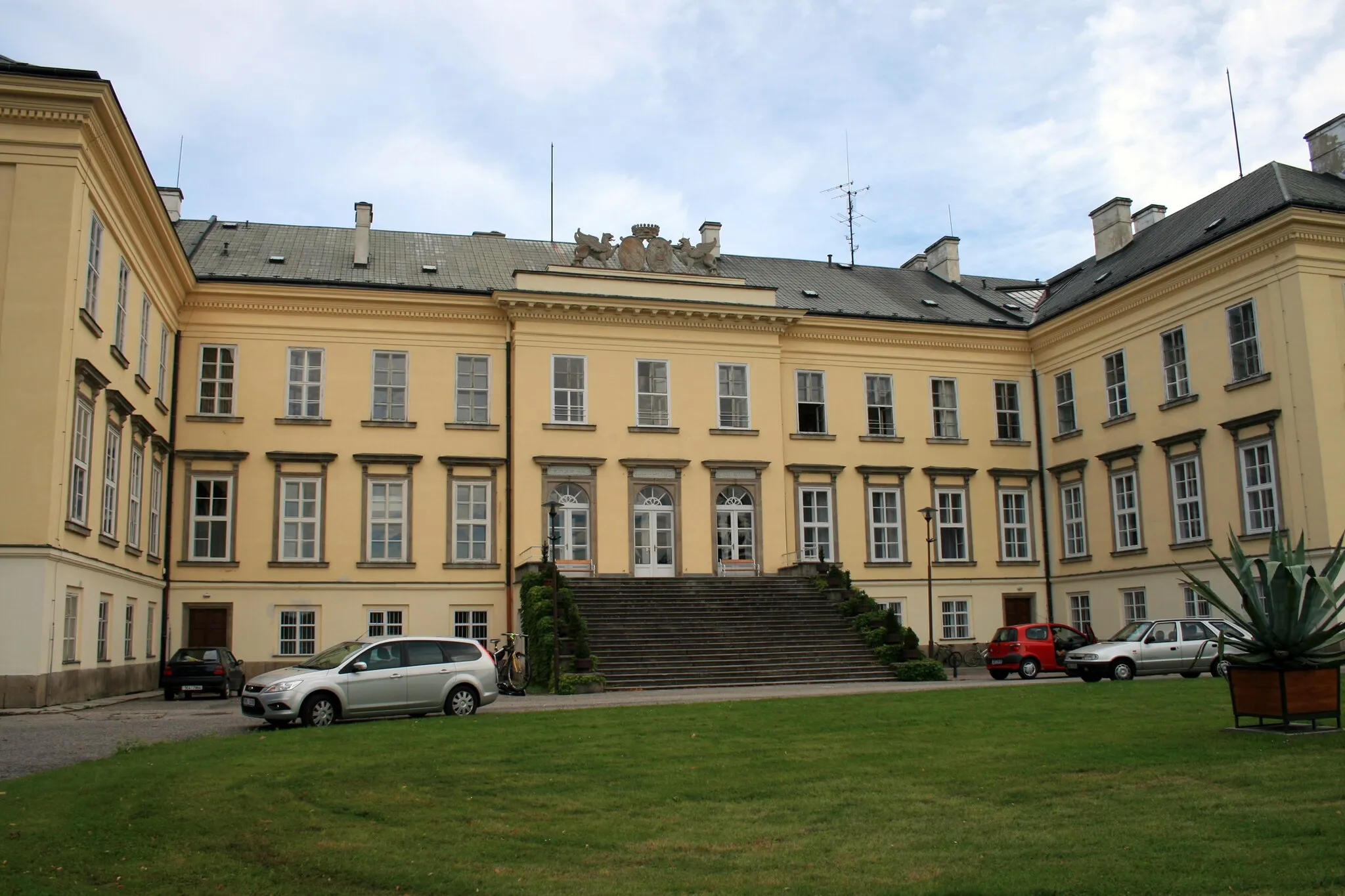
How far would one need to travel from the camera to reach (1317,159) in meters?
33.6

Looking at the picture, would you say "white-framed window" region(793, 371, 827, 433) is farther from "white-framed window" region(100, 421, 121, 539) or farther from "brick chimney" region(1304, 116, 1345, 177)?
"white-framed window" region(100, 421, 121, 539)

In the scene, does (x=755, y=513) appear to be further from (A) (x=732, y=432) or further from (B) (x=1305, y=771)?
(B) (x=1305, y=771)

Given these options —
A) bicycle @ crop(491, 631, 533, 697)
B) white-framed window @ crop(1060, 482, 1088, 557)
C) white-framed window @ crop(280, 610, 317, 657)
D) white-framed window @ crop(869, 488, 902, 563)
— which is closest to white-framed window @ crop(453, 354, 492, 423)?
bicycle @ crop(491, 631, 533, 697)

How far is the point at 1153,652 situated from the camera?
85.3 feet

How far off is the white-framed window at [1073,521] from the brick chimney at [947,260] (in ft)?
33.6

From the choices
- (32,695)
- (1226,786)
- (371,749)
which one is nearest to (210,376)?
(32,695)

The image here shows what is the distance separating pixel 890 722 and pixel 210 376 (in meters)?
23.9

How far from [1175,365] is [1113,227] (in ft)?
29.3

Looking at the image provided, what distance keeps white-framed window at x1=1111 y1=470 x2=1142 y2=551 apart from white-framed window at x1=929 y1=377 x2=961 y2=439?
5.40 meters

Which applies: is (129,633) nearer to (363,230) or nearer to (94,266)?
(94,266)

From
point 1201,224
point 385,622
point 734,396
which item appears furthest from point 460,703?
point 1201,224

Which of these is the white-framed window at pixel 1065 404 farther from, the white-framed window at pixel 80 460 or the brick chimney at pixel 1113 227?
the white-framed window at pixel 80 460

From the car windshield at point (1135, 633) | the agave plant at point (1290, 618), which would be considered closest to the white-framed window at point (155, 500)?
the car windshield at point (1135, 633)

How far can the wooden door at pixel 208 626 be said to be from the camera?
104 ft
